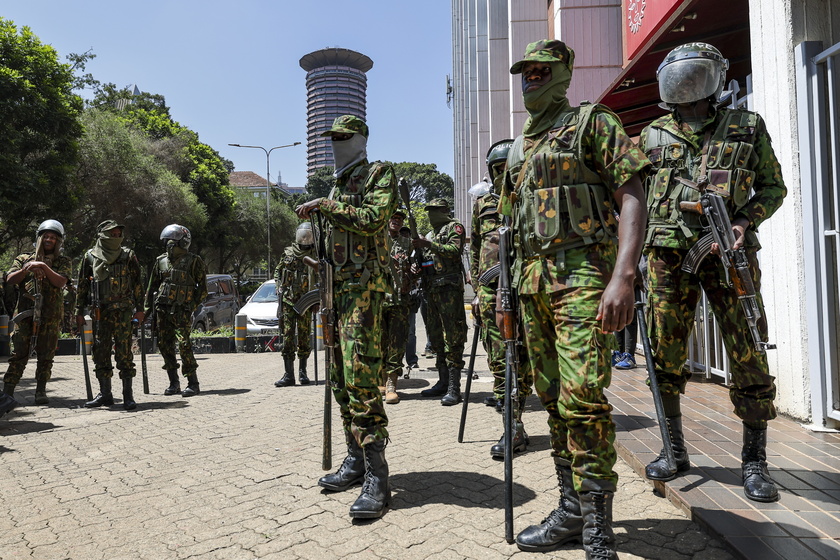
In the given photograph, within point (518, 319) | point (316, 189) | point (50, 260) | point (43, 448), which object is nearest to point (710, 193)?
point (518, 319)

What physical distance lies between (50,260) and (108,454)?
367cm

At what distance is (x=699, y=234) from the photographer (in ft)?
11.7

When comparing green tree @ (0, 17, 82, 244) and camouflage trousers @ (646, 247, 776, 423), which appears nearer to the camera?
camouflage trousers @ (646, 247, 776, 423)

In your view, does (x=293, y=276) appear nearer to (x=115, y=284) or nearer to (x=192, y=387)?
(x=192, y=387)

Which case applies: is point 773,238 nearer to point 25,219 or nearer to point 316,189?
point 25,219

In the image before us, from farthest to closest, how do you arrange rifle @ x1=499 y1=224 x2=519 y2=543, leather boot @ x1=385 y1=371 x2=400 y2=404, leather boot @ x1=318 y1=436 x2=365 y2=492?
leather boot @ x1=385 y1=371 x2=400 y2=404 < leather boot @ x1=318 y1=436 x2=365 y2=492 < rifle @ x1=499 y1=224 x2=519 y2=543

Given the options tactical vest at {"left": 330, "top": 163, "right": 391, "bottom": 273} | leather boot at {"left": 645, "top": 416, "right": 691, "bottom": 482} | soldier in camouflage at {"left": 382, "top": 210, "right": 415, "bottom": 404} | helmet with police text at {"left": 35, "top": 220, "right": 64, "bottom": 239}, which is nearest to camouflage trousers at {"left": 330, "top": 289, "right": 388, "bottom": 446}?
tactical vest at {"left": 330, "top": 163, "right": 391, "bottom": 273}

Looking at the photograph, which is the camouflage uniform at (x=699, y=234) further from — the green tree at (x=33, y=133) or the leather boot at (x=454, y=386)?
the green tree at (x=33, y=133)

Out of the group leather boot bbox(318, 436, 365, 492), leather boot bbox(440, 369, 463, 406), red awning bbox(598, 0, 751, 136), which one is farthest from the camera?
leather boot bbox(440, 369, 463, 406)

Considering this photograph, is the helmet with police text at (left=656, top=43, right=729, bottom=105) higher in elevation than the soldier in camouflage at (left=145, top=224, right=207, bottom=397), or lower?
higher

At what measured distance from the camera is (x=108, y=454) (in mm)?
5254

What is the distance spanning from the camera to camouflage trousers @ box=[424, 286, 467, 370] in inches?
283

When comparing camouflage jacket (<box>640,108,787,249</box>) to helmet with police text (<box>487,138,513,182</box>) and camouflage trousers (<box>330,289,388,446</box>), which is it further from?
camouflage trousers (<box>330,289,388,446</box>)

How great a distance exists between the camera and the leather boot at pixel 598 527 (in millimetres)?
2572
